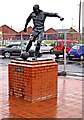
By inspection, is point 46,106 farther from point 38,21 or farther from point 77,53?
point 77,53

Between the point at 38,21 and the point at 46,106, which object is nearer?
the point at 46,106

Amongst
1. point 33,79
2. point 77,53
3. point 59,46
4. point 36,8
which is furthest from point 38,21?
point 59,46

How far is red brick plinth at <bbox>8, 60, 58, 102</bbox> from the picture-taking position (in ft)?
21.4

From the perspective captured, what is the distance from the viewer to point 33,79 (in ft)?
21.3

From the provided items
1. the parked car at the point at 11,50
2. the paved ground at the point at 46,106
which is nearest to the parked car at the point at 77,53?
the parked car at the point at 11,50

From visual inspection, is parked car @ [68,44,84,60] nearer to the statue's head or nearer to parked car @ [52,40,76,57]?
parked car @ [52,40,76,57]

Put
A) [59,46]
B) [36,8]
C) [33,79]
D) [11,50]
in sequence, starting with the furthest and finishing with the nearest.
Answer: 1. [11,50]
2. [59,46]
3. [36,8]
4. [33,79]

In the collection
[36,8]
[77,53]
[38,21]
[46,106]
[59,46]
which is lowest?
[46,106]

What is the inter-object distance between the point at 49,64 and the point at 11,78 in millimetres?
1058

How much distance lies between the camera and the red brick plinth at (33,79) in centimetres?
652

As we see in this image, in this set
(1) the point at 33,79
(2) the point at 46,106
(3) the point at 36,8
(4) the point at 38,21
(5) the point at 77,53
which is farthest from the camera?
(5) the point at 77,53

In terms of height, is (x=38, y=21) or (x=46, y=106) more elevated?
(x=38, y=21)

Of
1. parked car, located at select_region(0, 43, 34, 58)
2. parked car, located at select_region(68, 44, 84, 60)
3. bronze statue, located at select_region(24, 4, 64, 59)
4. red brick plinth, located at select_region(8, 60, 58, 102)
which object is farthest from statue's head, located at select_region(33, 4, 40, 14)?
parked car, located at select_region(0, 43, 34, 58)

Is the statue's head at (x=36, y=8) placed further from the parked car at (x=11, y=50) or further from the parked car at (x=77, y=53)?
the parked car at (x=11, y=50)
